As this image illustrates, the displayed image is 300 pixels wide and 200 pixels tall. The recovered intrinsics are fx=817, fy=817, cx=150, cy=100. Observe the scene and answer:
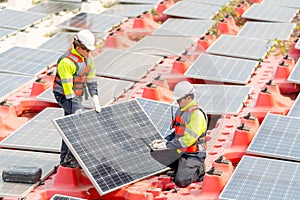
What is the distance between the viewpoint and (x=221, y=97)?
53.4ft

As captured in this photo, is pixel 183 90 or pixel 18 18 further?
pixel 18 18

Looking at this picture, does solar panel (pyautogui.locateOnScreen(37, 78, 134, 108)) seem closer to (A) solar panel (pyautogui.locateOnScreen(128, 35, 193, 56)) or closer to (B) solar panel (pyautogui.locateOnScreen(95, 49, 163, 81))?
(B) solar panel (pyautogui.locateOnScreen(95, 49, 163, 81))

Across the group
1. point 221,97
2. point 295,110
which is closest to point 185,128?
point 221,97

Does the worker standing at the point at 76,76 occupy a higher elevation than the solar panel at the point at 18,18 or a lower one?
higher

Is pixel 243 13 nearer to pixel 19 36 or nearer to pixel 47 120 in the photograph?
pixel 19 36

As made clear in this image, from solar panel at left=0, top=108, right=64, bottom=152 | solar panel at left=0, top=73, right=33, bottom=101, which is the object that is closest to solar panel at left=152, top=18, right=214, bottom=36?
solar panel at left=0, top=73, right=33, bottom=101

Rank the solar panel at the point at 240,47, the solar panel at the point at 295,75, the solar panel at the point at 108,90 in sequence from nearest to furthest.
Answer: the solar panel at the point at 108,90 < the solar panel at the point at 295,75 < the solar panel at the point at 240,47

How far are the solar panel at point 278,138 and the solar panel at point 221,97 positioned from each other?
39.4 inches

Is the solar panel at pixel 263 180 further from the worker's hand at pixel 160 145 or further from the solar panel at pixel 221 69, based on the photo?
the solar panel at pixel 221 69

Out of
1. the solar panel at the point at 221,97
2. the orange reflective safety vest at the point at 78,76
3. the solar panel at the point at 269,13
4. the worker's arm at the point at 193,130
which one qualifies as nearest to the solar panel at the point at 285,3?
the solar panel at the point at 269,13

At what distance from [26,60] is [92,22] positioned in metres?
3.68

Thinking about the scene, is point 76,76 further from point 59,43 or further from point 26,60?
point 59,43

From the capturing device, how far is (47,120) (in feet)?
51.0

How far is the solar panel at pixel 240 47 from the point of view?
1923 cm
